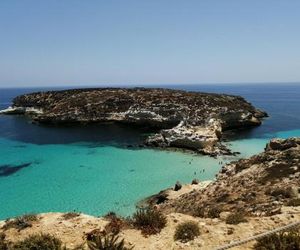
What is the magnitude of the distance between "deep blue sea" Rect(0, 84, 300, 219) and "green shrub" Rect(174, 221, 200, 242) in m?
16.7

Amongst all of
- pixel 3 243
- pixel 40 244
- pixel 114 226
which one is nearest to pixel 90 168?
pixel 3 243

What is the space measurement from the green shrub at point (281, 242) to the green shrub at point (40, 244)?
19.0 feet

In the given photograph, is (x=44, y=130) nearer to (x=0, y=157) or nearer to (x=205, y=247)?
(x=0, y=157)

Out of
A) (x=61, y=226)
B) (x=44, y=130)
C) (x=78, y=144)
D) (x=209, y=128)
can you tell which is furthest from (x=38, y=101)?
(x=61, y=226)

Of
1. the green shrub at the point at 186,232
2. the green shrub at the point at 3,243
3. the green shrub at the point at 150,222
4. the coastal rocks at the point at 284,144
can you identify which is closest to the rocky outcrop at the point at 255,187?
the coastal rocks at the point at 284,144

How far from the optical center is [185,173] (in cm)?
3856

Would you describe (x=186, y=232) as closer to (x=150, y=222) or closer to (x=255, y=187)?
(x=150, y=222)

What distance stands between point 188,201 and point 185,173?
576 inches

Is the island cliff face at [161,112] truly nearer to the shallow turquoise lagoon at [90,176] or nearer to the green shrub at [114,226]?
the shallow turquoise lagoon at [90,176]

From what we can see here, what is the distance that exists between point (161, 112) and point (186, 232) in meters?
64.2

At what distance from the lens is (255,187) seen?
22.5 metres

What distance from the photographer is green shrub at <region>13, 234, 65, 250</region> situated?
10602 millimetres

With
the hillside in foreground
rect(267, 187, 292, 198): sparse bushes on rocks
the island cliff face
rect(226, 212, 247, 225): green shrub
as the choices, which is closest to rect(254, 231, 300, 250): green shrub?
the hillside in foreground

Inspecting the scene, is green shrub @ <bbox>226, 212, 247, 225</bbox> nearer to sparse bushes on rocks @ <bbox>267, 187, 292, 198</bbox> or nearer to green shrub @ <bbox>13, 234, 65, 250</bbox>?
green shrub @ <bbox>13, 234, 65, 250</bbox>
